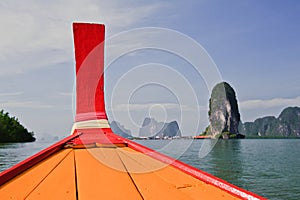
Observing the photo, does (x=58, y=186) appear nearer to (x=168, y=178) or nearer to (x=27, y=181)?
A: (x=27, y=181)

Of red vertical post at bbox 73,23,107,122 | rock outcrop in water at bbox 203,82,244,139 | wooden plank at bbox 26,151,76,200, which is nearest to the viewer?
wooden plank at bbox 26,151,76,200

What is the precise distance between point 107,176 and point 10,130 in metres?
57.2

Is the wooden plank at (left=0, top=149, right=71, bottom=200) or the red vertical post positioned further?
the red vertical post

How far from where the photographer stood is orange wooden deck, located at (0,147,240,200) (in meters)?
1.56

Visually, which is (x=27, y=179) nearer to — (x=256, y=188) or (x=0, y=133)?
(x=256, y=188)

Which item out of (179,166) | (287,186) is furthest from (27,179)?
(287,186)

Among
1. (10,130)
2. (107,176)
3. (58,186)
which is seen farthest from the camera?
(10,130)

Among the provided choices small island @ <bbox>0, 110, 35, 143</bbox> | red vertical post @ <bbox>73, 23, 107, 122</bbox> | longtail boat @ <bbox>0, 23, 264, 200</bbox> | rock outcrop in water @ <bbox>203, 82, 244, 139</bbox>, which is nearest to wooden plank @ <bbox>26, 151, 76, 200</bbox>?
longtail boat @ <bbox>0, 23, 264, 200</bbox>

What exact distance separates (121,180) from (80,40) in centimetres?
309

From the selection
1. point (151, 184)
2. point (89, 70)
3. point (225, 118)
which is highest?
point (225, 118)

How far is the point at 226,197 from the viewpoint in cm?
152

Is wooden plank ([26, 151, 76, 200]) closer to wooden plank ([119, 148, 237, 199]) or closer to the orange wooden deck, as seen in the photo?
the orange wooden deck

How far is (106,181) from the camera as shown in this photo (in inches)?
71.7

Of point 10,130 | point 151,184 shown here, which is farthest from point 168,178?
point 10,130
